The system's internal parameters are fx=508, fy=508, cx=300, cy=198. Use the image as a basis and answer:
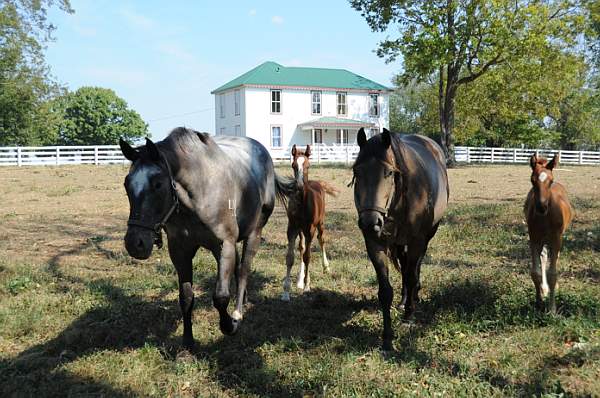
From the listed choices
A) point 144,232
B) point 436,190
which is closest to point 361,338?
point 436,190

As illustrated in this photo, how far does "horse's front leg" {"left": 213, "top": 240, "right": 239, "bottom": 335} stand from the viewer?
4836 millimetres

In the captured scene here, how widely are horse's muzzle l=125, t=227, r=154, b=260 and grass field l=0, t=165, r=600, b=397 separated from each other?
3.78 ft

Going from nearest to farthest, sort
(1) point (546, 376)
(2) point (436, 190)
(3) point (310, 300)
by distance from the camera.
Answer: (1) point (546, 376)
(2) point (436, 190)
(3) point (310, 300)

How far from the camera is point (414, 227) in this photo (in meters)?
5.36

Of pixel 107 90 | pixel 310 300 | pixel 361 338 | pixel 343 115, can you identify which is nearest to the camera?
pixel 361 338

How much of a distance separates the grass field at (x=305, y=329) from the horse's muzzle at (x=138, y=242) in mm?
1153

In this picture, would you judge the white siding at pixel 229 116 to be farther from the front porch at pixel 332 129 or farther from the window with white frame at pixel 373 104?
the window with white frame at pixel 373 104

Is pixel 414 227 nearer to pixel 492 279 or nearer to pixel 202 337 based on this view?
pixel 492 279

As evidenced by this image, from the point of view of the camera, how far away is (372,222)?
452 cm

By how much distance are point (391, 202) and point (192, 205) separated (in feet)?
6.23

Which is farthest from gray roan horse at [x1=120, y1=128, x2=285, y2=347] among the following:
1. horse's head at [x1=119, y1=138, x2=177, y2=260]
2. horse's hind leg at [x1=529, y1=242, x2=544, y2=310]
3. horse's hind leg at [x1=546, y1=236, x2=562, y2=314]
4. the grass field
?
horse's hind leg at [x1=546, y1=236, x2=562, y2=314]

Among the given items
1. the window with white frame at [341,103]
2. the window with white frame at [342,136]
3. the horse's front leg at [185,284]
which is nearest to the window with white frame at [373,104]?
the window with white frame at [341,103]

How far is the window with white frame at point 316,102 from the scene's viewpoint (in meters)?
47.6

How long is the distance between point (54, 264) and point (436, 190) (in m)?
6.13
